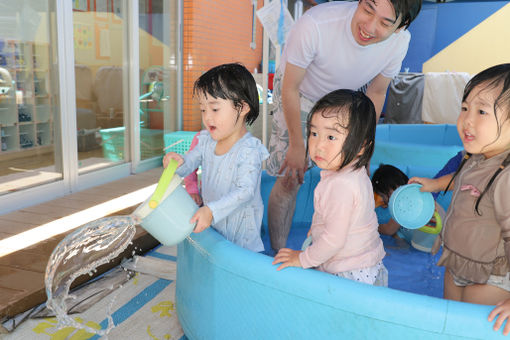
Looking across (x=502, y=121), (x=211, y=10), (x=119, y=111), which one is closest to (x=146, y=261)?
(x=502, y=121)

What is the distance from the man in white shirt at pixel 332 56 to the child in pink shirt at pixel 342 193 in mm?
455

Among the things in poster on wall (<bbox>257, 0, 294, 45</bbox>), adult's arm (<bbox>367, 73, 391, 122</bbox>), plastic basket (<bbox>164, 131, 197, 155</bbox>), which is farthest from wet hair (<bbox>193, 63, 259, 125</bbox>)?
plastic basket (<bbox>164, 131, 197, 155</bbox>)

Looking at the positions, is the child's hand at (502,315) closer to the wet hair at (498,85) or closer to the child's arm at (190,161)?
the wet hair at (498,85)

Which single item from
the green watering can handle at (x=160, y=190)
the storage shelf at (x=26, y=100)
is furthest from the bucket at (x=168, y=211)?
the storage shelf at (x=26, y=100)

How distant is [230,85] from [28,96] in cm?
211

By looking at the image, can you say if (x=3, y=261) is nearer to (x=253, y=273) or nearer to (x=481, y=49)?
(x=253, y=273)

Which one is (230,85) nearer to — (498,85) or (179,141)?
(498,85)

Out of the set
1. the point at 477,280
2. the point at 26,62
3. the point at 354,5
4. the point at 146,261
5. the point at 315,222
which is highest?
the point at 354,5

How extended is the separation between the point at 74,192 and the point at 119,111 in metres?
0.91

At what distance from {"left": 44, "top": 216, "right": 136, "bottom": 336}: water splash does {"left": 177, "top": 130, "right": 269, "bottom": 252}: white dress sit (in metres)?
0.30

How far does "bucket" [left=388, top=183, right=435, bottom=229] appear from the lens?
1.48 m

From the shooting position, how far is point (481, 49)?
10375 mm

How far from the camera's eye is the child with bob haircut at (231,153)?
1465mm

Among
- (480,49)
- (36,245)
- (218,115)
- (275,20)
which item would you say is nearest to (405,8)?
(218,115)
